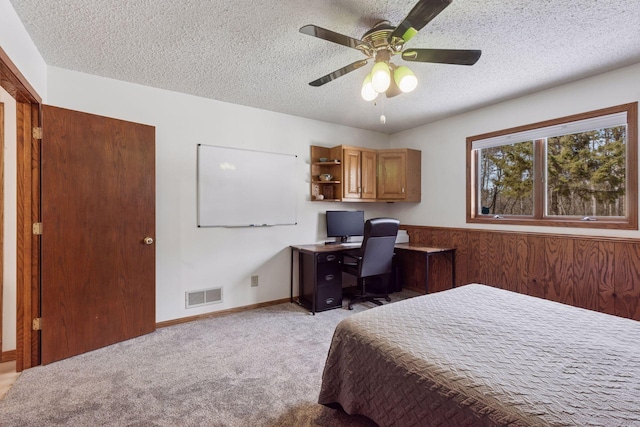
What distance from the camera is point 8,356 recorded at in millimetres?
2350

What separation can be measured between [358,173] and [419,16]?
2.67 m

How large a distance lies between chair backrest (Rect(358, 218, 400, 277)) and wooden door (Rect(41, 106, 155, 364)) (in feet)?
7.23

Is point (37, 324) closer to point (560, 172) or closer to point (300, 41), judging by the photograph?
point (300, 41)

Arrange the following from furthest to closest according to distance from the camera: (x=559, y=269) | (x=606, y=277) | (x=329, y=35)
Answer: (x=559, y=269) < (x=606, y=277) < (x=329, y=35)

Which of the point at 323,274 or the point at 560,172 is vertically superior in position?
the point at 560,172

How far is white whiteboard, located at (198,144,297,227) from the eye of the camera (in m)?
3.25

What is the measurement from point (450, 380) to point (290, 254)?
114 inches

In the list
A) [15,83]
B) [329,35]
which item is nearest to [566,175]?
[329,35]

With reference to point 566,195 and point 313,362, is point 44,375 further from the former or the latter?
point 566,195

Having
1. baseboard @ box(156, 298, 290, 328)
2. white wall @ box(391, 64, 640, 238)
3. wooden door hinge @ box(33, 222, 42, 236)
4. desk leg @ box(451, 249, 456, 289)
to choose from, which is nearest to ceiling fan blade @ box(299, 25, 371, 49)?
white wall @ box(391, 64, 640, 238)

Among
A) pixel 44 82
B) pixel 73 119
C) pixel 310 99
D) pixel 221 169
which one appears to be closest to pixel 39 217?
pixel 73 119

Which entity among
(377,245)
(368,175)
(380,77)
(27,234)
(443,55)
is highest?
(443,55)

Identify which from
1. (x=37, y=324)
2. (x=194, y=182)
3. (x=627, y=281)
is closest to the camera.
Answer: (x=37, y=324)

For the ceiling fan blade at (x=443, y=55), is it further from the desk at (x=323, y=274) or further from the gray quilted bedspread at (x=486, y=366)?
the desk at (x=323, y=274)
